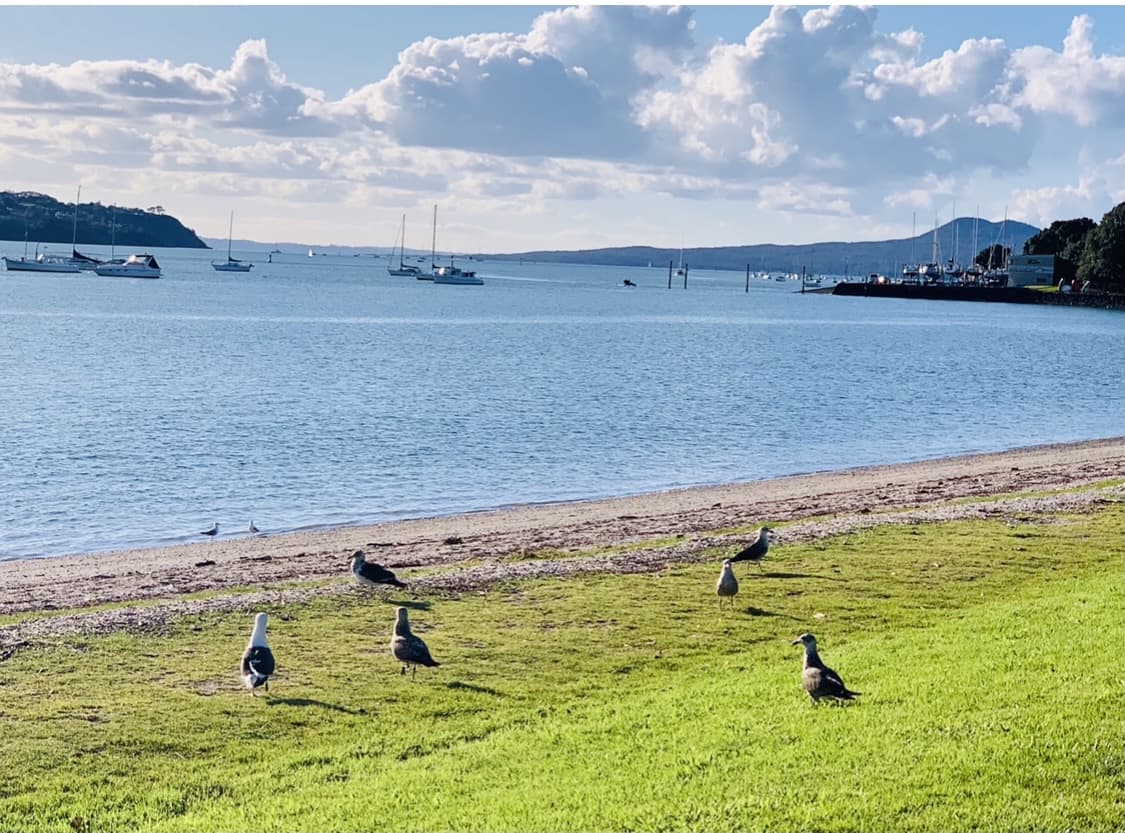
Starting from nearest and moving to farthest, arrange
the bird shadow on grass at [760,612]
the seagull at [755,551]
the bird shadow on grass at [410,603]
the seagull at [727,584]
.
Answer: the bird shadow on grass at [760,612] → the seagull at [727,584] → the bird shadow on grass at [410,603] → the seagull at [755,551]

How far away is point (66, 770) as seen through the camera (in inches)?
450

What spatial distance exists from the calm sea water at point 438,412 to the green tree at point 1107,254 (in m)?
54.0

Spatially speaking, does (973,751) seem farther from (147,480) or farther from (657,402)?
(657,402)

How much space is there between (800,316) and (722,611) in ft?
550

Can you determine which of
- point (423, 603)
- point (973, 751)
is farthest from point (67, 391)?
point (973, 751)

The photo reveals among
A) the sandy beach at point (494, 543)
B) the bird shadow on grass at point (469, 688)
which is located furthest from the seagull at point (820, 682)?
the sandy beach at point (494, 543)

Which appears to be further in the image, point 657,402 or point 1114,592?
point 657,402

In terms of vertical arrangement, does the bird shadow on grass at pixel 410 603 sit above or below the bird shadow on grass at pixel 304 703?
above

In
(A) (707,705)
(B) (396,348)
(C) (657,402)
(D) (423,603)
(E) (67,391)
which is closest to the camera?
(A) (707,705)

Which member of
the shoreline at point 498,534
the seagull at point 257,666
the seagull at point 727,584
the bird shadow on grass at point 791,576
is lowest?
the shoreline at point 498,534

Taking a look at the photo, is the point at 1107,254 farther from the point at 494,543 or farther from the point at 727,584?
the point at 727,584

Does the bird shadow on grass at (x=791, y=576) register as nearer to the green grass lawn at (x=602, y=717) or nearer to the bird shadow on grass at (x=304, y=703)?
the green grass lawn at (x=602, y=717)

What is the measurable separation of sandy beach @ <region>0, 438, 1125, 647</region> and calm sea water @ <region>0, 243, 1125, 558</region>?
9.63 ft

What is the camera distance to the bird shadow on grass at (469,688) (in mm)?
13781
